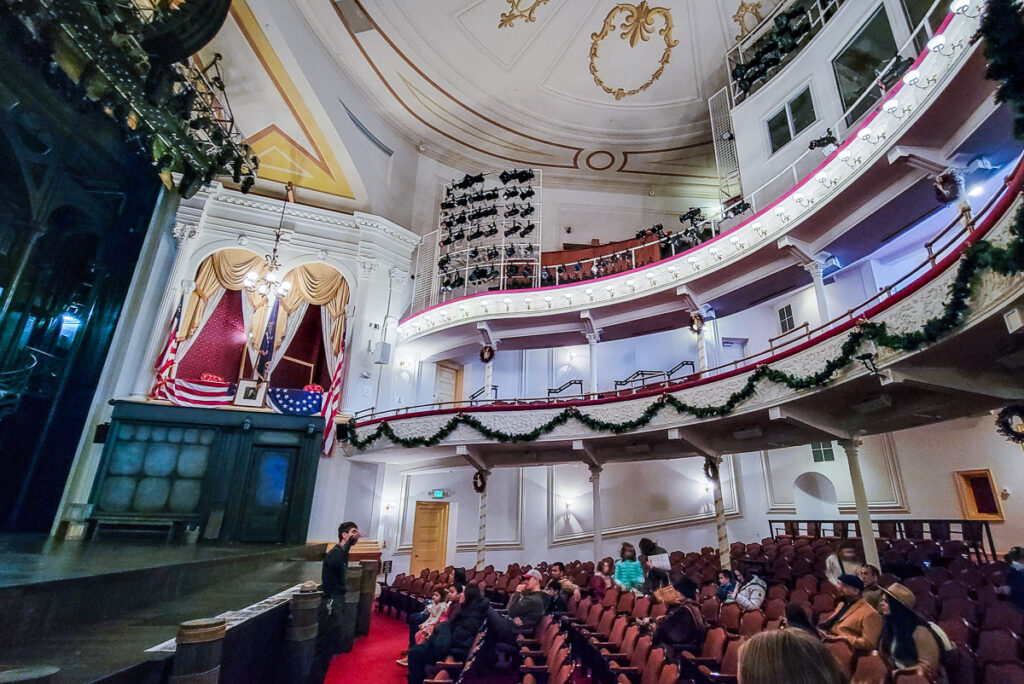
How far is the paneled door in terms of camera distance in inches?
434

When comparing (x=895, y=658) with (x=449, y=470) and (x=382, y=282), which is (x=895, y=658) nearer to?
(x=449, y=470)

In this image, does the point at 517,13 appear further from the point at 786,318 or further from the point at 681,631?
the point at 681,631

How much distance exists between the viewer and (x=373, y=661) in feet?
19.6

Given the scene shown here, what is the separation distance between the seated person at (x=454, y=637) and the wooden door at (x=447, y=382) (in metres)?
11.1

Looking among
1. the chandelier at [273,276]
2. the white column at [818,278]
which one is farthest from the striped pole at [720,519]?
the chandelier at [273,276]

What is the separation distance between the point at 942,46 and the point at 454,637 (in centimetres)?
955

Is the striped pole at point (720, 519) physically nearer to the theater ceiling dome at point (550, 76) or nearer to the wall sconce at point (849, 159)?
the wall sconce at point (849, 159)

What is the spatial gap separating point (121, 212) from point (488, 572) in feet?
39.9

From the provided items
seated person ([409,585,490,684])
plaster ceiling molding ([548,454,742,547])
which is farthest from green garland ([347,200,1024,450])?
seated person ([409,585,490,684])

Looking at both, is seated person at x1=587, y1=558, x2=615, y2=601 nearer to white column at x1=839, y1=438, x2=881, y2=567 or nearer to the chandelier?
white column at x1=839, y1=438, x2=881, y2=567

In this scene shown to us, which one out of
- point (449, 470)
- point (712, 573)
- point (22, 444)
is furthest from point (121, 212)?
point (712, 573)

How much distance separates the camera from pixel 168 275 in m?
12.1

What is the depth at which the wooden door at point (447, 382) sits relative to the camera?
15719 millimetres

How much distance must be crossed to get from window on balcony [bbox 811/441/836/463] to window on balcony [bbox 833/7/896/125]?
292 inches
